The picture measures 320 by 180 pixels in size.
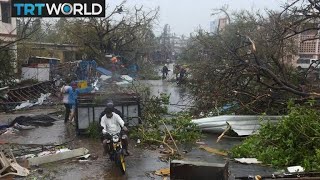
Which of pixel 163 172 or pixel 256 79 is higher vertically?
pixel 256 79

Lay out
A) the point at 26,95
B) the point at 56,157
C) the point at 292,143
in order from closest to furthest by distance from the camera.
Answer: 1. the point at 292,143
2. the point at 56,157
3. the point at 26,95

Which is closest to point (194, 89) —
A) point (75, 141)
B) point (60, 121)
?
point (60, 121)

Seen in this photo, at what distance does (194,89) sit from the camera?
1719cm

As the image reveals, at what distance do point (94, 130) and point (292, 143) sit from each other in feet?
18.9

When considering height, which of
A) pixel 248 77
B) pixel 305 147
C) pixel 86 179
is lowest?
pixel 86 179

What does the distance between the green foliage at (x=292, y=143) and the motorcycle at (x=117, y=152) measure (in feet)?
9.64

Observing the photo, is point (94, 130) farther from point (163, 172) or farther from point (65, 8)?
point (65, 8)

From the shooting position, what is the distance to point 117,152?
28.0 ft

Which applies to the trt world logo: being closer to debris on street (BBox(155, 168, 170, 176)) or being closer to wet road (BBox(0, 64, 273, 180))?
wet road (BBox(0, 64, 273, 180))

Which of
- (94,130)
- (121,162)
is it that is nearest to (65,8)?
(94,130)

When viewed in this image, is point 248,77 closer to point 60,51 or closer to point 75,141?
point 75,141

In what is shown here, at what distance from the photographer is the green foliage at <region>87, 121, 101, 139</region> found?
11.9 metres

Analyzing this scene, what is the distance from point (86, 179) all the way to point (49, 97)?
15.0 meters

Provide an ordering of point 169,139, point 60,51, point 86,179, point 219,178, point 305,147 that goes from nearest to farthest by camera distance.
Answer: point 219,178
point 86,179
point 305,147
point 169,139
point 60,51
